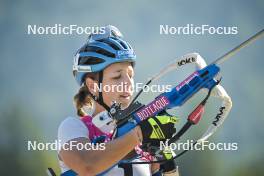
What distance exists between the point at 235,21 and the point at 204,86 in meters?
2.54

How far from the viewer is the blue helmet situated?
3.28 meters

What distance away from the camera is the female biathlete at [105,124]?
2854mm

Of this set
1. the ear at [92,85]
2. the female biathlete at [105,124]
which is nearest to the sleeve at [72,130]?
the female biathlete at [105,124]

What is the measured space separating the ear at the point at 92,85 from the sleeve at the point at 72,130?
0.74 feet

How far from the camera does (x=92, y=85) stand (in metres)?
3.36

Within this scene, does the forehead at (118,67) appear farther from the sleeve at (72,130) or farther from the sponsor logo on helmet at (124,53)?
the sleeve at (72,130)

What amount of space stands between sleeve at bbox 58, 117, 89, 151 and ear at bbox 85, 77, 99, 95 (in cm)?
23

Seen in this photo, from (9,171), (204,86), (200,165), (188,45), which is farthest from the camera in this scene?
(9,171)

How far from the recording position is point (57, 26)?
5.09 metres

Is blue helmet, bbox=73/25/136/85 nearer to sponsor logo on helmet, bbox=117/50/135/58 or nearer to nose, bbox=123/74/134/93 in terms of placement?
sponsor logo on helmet, bbox=117/50/135/58

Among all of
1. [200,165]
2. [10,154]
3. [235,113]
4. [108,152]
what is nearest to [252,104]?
[235,113]

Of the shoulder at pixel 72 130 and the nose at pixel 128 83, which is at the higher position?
the nose at pixel 128 83

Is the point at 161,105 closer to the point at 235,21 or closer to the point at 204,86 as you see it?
the point at 204,86

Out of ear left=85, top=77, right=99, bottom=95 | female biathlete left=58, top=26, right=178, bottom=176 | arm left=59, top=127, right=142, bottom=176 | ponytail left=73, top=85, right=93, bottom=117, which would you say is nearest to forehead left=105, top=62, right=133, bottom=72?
female biathlete left=58, top=26, right=178, bottom=176
